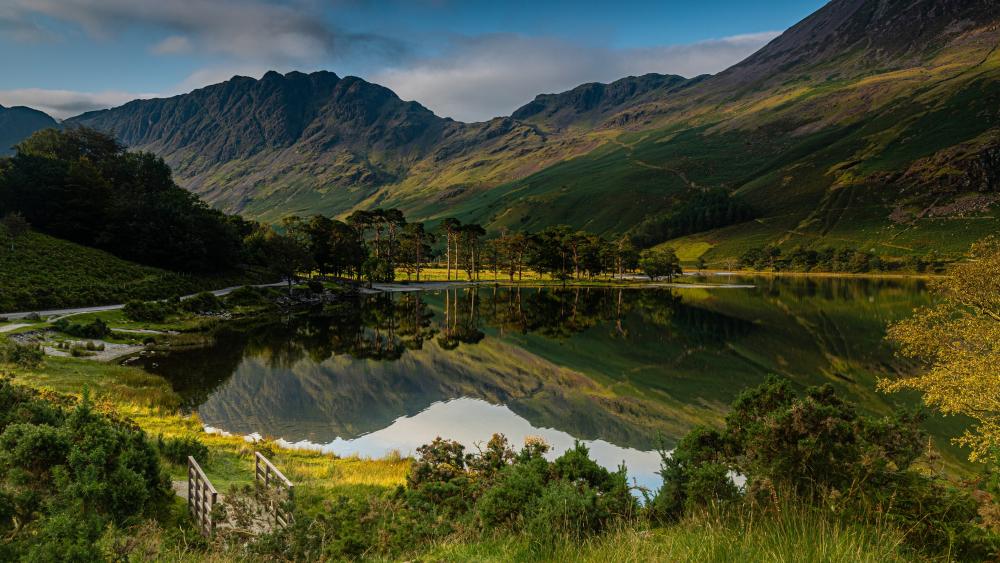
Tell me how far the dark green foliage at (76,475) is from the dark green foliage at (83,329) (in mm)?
36779

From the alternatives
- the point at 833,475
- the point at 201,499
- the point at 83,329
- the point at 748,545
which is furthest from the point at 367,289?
the point at 748,545

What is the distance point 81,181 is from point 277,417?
89364mm

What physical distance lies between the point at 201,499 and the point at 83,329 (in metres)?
42.2

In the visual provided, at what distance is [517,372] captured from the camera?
4431cm

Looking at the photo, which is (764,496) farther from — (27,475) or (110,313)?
(110,313)

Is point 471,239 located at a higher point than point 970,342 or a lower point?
higher

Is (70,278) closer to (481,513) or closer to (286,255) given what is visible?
(286,255)

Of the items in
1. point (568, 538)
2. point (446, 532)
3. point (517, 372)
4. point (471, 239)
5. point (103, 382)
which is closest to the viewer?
point (568, 538)

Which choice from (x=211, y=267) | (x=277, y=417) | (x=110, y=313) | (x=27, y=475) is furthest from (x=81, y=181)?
(x=27, y=475)

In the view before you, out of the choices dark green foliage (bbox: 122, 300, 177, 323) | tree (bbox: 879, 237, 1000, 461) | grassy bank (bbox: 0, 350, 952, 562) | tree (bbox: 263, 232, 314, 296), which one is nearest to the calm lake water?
grassy bank (bbox: 0, 350, 952, 562)

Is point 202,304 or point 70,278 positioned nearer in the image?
point 70,278

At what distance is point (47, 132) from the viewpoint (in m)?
124

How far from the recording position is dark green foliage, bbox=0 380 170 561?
9148 mm

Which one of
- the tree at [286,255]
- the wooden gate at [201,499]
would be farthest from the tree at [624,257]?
the wooden gate at [201,499]
